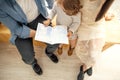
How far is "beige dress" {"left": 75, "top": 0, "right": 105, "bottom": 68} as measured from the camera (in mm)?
1244

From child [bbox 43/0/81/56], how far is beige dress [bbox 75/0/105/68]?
5cm

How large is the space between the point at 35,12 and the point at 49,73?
Result: 0.55 m

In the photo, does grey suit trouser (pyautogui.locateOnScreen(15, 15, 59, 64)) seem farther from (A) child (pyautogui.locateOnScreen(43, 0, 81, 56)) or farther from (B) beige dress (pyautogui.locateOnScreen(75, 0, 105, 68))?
(B) beige dress (pyautogui.locateOnScreen(75, 0, 105, 68))

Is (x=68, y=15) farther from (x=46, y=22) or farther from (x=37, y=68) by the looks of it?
(x=37, y=68)

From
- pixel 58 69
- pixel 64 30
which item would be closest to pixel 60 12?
pixel 64 30

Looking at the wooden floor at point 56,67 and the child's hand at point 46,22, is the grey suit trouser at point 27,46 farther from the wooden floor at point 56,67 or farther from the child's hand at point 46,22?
the wooden floor at point 56,67

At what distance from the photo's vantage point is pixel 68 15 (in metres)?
1.32

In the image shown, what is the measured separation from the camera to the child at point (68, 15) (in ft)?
3.89

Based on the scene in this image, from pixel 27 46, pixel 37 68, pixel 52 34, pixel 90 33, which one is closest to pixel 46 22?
pixel 52 34

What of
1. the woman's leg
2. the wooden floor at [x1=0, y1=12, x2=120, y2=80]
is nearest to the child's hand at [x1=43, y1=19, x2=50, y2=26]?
the woman's leg

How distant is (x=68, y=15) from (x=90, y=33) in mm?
199

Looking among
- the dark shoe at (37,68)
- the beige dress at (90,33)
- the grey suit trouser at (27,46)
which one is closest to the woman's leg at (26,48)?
the grey suit trouser at (27,46)

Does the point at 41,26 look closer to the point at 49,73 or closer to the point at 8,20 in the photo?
the point at 8,20

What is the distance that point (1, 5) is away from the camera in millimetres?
1238
